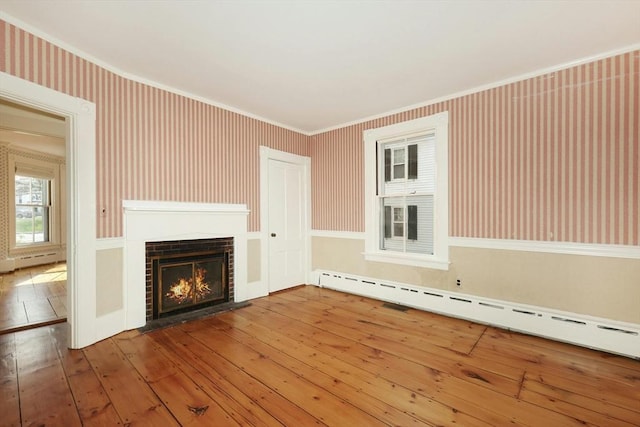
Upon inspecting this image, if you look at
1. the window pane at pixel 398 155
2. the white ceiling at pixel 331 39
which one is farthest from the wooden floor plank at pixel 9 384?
the window pane at pixel 398 155

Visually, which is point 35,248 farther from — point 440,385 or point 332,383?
point 440,385

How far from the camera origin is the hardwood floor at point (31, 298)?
324 centimetres

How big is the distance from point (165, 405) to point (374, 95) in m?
3.60

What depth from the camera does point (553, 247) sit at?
287 cm

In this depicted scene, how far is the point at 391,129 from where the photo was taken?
13.3 feet

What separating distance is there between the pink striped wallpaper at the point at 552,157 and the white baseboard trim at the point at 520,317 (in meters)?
0.74

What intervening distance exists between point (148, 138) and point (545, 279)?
4480 mm

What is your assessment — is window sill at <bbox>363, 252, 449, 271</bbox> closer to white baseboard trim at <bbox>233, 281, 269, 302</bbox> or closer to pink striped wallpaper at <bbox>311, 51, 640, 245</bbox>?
pink striped wallpaper at <bbox>311, 51, 640, 245</bbox>

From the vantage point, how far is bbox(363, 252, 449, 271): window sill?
3576 mm

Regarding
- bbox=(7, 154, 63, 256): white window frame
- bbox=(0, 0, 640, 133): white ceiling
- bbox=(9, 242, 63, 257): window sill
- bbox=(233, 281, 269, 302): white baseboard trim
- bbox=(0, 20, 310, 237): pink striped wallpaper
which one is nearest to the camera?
bbox=(0, 0, 640, 133): white ceiling

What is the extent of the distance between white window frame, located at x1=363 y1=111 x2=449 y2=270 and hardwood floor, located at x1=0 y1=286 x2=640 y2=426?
0.91 metres

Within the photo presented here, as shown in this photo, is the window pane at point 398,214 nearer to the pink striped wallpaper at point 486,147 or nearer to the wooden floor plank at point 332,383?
the pink striped wallpaper at point 486,147

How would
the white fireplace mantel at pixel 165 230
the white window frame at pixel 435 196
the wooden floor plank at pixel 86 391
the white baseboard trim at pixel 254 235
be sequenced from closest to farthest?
the wooden floor plank at pixel 86 391 < the white fireplace mantel at pixel 165 230 < the white window frame at pixel 435 196 < the white baseboard trim at pixel 254 235

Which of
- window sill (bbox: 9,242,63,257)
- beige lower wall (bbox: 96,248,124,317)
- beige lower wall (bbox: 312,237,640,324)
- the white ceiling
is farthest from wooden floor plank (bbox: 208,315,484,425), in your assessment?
window sill (bbox: 9,242,63,257)
